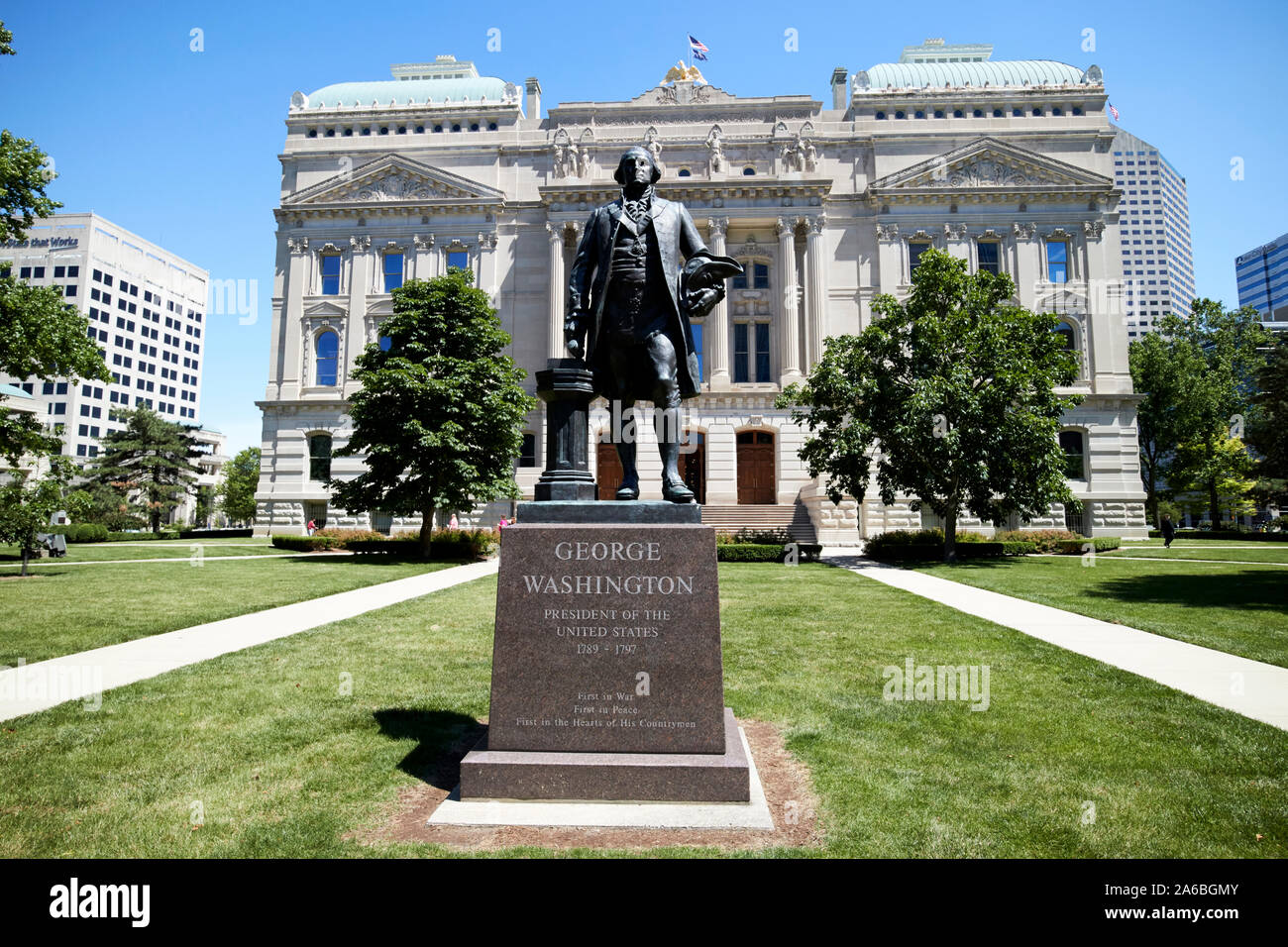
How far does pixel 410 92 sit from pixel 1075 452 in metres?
A: 49.7

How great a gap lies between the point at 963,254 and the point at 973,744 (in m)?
42.6

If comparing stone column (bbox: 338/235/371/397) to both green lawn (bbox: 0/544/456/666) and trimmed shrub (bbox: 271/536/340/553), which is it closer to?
trimmed shrub (bbox: 271/536/340/553)

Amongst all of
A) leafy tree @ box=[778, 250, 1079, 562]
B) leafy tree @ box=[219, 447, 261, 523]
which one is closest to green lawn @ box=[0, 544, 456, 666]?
leafy tree @ box=[778, 250, 1079, 562]

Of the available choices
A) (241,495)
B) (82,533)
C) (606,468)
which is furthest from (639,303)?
(241,495)

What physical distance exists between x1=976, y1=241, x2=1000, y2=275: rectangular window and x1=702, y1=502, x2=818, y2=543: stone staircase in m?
19.9

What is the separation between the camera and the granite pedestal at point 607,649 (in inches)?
209

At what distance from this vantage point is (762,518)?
1465 inches

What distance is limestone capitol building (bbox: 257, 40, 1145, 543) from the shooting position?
1633 inches

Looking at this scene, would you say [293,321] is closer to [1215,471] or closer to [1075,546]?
[1075,546]

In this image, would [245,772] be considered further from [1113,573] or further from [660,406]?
[1113,573]

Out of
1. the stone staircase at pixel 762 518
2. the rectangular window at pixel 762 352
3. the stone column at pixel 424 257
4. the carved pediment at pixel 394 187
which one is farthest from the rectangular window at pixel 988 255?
the stone column at pixel 424 257

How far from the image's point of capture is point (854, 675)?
8820 millimetres
